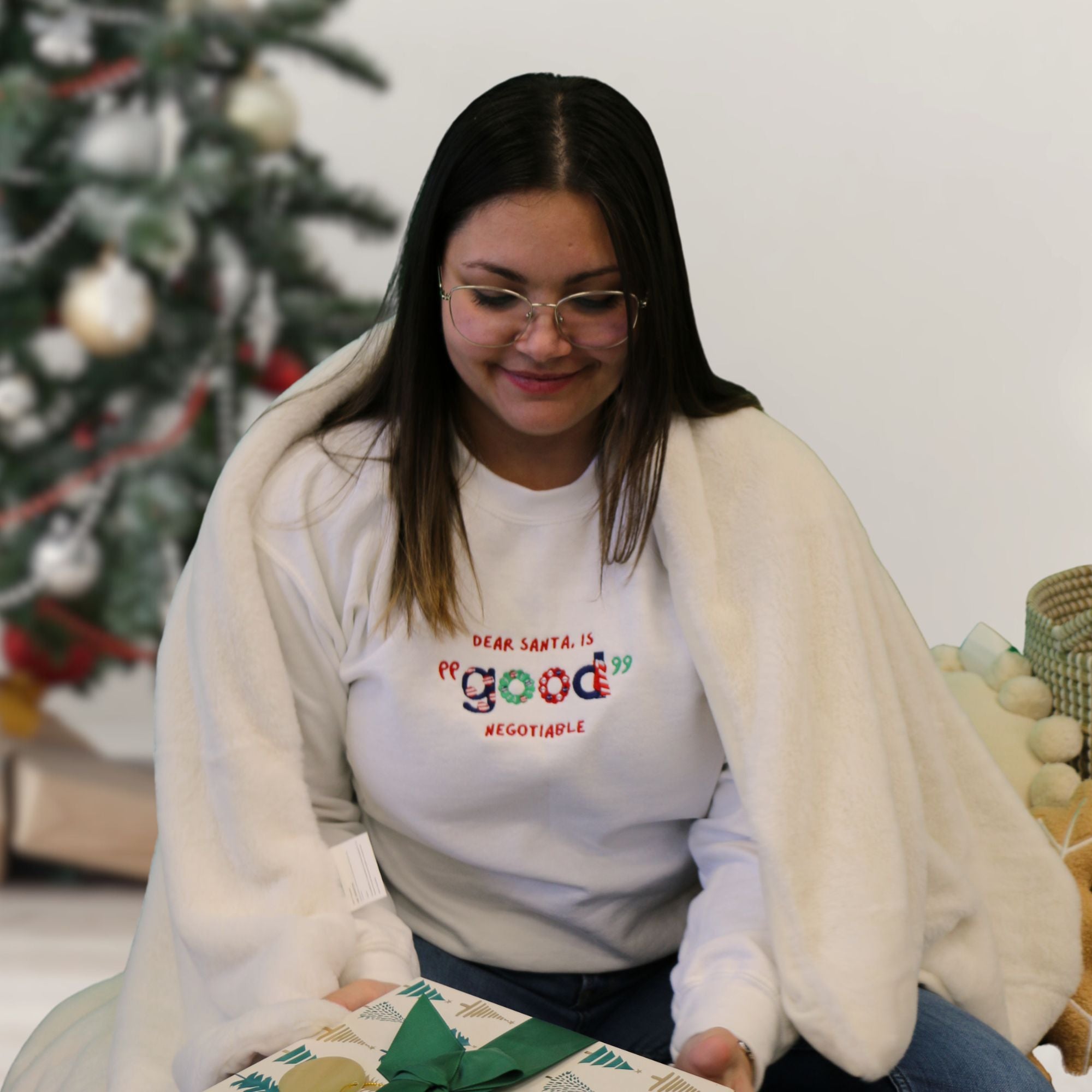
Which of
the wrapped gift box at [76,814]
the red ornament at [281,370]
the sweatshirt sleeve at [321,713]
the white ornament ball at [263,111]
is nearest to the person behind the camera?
the sweatshirt sleeve at [321,713]

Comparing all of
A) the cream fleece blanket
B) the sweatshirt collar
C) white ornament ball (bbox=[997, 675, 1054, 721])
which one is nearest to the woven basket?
white ornament ball (bbox=[997, 675, 1054, 721])

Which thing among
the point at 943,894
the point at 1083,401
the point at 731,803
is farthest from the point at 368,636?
the point at 1083,401

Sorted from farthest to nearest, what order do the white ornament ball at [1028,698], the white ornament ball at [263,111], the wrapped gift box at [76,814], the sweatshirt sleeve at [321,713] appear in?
the wrapped gift box at [76,814] → the white ornament ball at [263,111] → the white ornament ball at [1028,698] → the sweatshirt sleeve at [321,713]

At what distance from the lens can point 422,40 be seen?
2.71 metres

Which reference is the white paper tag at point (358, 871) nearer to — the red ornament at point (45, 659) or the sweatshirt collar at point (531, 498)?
the sweatshirt collar at point (531, 498)

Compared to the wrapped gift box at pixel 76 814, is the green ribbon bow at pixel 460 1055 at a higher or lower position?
higher

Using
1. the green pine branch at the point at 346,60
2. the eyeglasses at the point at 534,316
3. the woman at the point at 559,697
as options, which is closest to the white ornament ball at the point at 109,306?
the green pine branch at the point at 346,60

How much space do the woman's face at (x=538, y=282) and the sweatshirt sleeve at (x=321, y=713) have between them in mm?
251

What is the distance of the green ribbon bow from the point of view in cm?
87

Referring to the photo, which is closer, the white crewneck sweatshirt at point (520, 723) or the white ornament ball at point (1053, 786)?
the white crewneck sweatshirt at point (520, 723)

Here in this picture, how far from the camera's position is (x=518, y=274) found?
1.11 meters

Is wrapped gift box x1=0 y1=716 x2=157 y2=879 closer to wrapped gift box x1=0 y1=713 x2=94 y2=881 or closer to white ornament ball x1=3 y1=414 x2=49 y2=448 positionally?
wrapped gift box x1=0 y1=713 x2=94 y2=881

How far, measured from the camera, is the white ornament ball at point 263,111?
2.31m

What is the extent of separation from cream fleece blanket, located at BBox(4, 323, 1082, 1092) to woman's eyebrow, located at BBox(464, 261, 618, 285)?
0.21m
